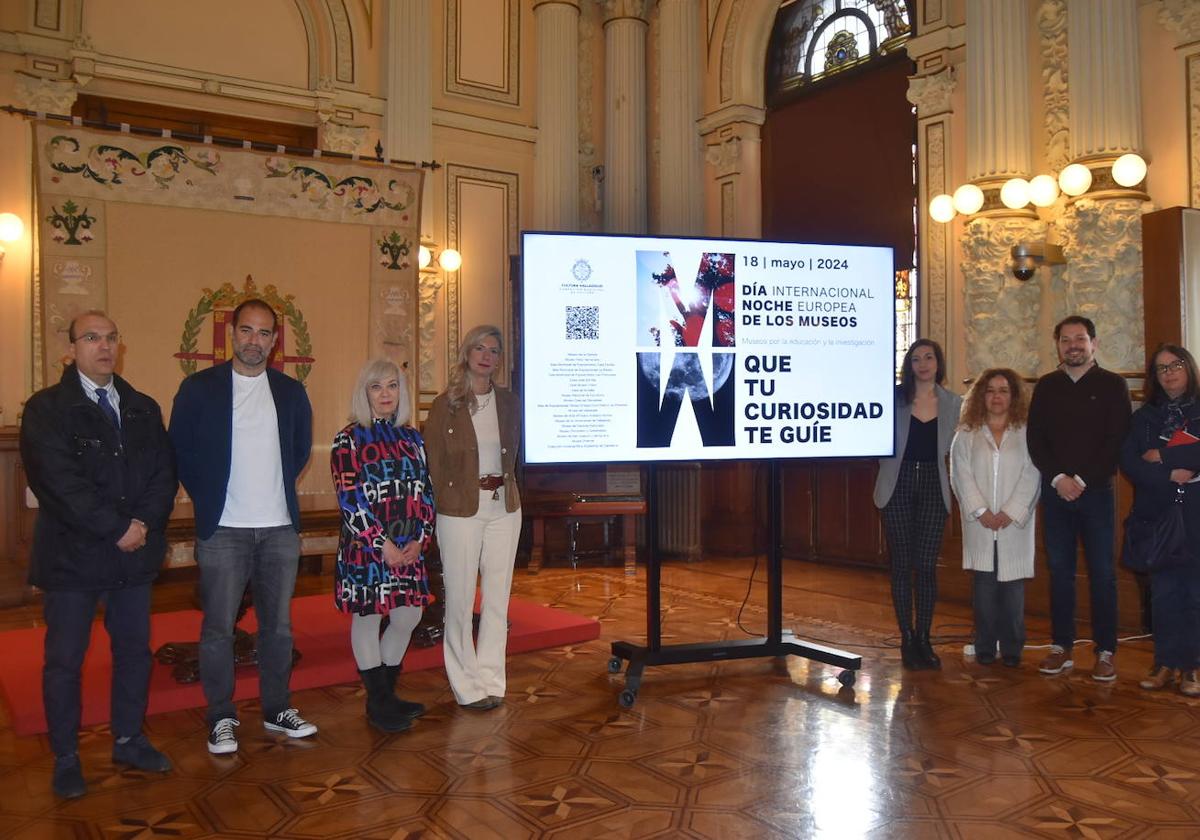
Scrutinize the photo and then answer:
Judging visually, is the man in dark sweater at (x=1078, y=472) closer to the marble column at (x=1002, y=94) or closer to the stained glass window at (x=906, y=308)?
the marble column at (x=1002, y=94)

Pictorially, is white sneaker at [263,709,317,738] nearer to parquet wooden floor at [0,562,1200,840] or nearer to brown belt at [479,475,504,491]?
parquet wooden floor at [0,562,1200,840]

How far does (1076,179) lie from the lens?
16.7 ft

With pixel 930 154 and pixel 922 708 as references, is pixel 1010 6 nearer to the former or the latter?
pixel 930 154

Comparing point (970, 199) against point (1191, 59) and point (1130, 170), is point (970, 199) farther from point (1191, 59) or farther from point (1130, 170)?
point (1191, 59)

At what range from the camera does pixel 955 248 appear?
6105 mm

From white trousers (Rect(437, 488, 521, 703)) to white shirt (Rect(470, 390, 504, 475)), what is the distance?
0.30 ft

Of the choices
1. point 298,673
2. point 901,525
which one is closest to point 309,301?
point 298,673

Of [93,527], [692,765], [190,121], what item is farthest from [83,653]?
[190,121]

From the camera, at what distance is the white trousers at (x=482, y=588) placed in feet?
11.6

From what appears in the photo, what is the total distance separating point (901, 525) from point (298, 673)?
2647mm

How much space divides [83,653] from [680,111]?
21.4 feet

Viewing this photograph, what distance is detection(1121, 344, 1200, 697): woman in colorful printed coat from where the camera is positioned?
3.74 metres

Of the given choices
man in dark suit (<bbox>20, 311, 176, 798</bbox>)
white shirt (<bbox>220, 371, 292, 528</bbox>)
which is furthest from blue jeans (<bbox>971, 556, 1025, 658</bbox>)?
man in dark suit (<bbox>20, 311, 176, 798</bbox>)

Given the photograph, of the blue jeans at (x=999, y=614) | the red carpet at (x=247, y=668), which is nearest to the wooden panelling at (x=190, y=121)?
the red carpet at (x=247, y=668)
